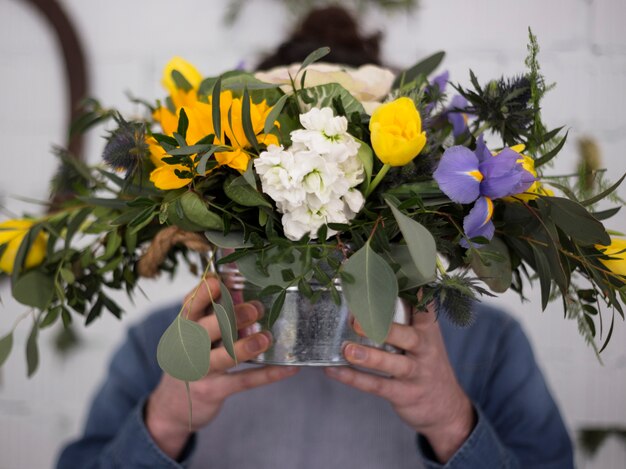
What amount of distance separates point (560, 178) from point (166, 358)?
31 centimetres

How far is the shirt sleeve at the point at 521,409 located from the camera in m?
0.73

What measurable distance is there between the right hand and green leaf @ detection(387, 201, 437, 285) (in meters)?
0.12

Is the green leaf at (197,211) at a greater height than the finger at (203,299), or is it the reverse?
the green leaf at (197,211)

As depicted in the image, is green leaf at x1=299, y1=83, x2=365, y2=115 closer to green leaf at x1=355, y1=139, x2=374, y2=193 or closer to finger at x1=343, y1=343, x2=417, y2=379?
green leaf at x1=355, y1=139, x2=374, y2=193

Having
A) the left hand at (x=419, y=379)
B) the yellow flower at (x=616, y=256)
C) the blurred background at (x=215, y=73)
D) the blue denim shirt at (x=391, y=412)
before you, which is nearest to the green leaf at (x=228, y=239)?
the left hand at (x=419, y=379)

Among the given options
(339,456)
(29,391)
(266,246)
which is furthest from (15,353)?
(266,246)

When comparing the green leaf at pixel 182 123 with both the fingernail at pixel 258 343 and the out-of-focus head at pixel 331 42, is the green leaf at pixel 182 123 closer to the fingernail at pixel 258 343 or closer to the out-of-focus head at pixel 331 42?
the fingernail at pixel 258 343

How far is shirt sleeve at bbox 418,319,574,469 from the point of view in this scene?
729 millimetres

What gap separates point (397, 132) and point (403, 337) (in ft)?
0.59

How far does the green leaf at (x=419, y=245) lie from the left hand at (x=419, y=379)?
120 mm

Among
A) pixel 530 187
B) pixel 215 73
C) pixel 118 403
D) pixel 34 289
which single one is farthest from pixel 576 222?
pixel 215 73

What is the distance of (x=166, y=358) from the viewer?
14.7 inches

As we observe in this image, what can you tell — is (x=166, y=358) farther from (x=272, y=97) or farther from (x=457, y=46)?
(x=457, y=46)

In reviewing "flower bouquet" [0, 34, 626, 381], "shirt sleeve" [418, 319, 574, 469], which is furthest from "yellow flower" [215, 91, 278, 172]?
"shirt sleeve" [418, 319, 574, 469]
